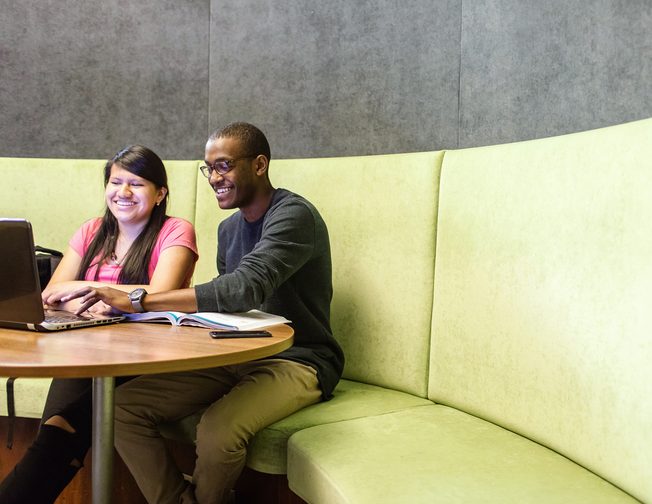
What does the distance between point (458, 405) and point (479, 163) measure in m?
0.66

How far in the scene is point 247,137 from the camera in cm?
216

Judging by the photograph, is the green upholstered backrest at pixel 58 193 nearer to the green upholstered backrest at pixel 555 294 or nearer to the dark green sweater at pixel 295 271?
the dark green sweater at pixel 295 271

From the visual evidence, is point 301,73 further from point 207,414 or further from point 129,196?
point 207,414

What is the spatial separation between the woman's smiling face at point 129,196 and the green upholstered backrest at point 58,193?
499 millimetres

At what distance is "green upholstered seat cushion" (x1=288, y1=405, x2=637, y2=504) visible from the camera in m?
1.35

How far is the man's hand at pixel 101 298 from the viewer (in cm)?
171

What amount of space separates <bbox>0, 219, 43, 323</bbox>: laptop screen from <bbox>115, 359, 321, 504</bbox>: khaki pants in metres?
0.42

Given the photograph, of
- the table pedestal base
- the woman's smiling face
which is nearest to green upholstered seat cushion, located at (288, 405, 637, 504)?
the table pedestal base

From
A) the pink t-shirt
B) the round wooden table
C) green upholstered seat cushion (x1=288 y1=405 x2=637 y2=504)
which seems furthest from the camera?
the pink t-shirt

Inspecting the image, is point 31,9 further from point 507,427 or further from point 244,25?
point 507,427

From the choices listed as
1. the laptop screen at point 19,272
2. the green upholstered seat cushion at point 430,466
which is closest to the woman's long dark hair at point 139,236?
the laptop screen at point 19,272

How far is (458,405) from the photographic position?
1.99m

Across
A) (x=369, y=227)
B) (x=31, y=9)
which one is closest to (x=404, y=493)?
(x=369, y=227)

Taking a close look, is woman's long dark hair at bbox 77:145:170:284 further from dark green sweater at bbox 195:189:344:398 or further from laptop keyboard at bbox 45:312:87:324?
laptop keyboard at bbox 45:312:87:324
